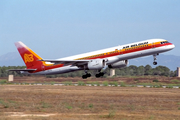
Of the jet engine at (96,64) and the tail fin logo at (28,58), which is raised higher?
the tail fin logo at (28,58)

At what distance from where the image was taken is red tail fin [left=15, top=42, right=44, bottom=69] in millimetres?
52628

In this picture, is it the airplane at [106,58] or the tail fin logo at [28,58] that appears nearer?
the airplane at [106,58]

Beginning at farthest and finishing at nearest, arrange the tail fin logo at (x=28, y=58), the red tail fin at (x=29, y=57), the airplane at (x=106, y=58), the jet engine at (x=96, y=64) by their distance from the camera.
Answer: the tail fin logo at (x=28, y=58)
the red tail fin at (x=29, y=57)
the jet engine at (x=96, y=64)
the airplane at (x=106, y=58)

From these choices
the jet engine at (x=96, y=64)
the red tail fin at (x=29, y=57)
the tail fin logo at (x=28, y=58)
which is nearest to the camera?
the jet engine at (x=96, y=64)

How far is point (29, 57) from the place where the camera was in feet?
176

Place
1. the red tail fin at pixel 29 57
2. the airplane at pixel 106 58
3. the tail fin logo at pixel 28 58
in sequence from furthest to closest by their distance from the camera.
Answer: the tail fin logo at pixel 28 58
the red tail fin at pixel 29 57
the airplane at pixel 106 58

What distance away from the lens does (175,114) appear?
23609 mm

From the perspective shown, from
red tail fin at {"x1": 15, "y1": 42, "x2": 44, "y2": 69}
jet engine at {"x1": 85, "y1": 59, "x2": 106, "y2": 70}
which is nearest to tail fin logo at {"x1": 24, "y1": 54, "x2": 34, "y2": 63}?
red tail fin at {"x1": 15, "y1": 42, "x2": 44, "y2": 69}

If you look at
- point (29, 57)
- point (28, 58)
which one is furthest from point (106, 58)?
point (28, 58)

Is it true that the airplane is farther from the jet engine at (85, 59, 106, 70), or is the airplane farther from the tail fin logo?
the tail fin logo

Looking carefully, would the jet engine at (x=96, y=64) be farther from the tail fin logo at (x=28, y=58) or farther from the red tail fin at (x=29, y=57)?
the tail fin logo at (x=28, y=58)

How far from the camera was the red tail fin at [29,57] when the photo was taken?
52.6 metres

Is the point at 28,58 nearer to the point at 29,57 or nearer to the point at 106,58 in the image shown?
the point at 29,57

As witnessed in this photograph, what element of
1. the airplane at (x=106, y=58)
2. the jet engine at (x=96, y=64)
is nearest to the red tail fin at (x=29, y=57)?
the airplane at (x=106, y=58)
